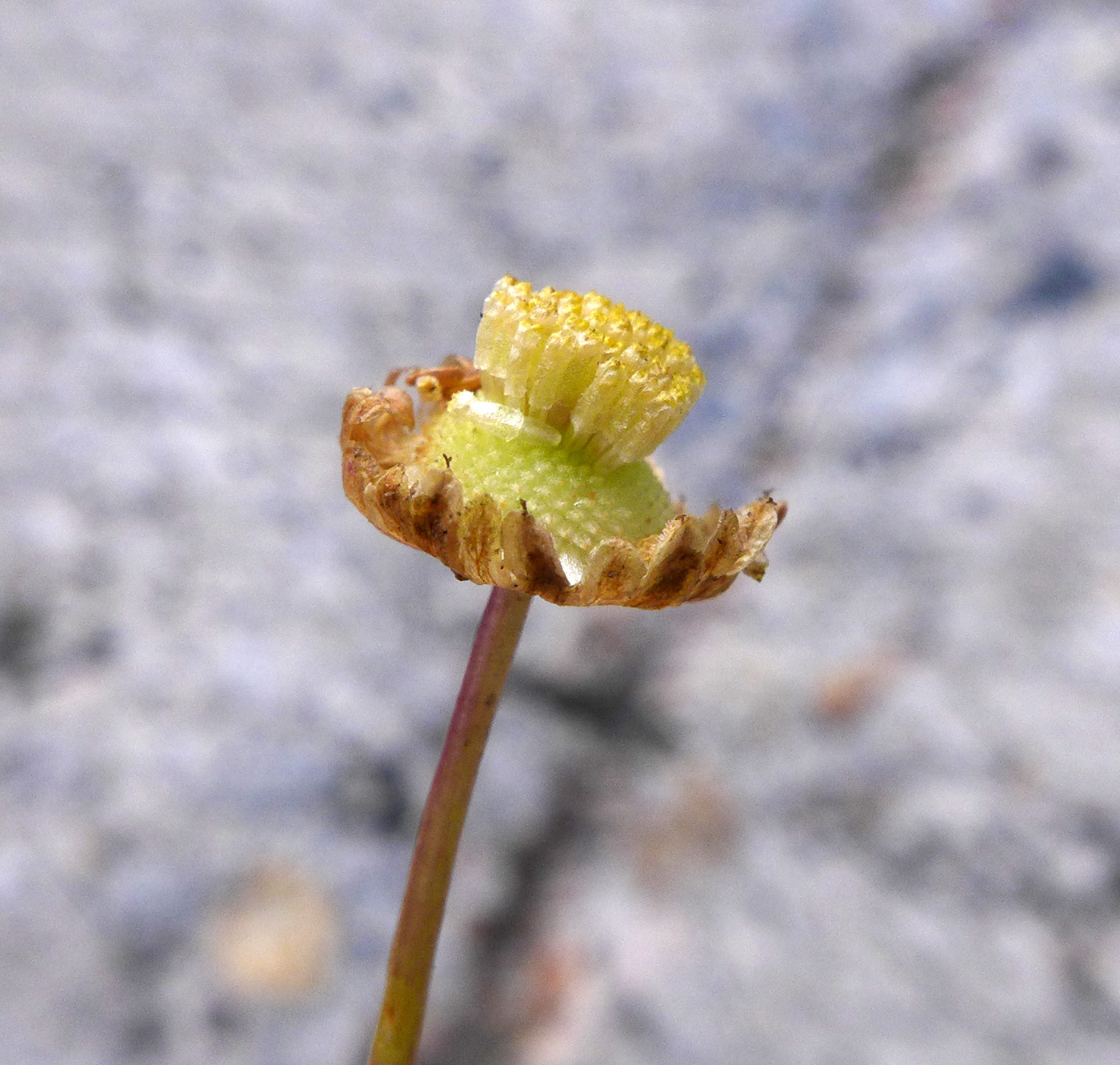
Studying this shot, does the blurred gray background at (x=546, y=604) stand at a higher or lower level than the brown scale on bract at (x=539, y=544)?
higher

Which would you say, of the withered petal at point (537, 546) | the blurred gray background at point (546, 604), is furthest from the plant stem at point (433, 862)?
the blurred gray background at point (546, 604)

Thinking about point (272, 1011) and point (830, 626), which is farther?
point (830, 626)

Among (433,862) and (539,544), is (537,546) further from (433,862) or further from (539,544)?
(433,862)

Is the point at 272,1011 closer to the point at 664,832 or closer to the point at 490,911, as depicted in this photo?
the point at 490,911

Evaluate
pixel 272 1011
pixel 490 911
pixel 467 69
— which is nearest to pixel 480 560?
pixel 272 1011

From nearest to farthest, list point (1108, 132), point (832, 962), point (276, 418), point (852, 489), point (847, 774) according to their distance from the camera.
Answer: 1. point (832, 962)
2. point (847, 774)
3. point (276, 418)
4. point (852, 489)
5. point (1108, 132)

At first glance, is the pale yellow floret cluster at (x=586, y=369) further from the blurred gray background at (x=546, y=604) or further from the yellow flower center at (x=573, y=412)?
the blurred gray background at (x=546, y=604)
